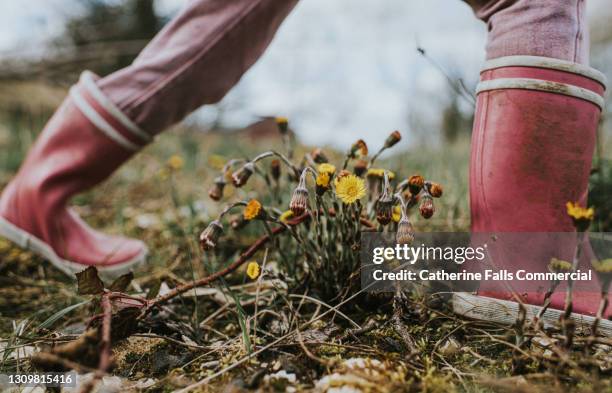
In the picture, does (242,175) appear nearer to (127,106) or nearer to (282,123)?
(282,123)

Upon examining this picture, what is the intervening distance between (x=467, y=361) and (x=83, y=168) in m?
1.17

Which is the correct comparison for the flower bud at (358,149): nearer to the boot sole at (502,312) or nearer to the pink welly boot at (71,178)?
the boot sole at (502,312)

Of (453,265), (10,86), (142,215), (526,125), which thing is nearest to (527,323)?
(453,265)

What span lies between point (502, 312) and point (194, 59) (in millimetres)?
997

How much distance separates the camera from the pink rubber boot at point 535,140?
3.20 ft

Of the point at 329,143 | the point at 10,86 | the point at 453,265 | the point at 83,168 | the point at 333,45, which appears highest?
the point at 333,45

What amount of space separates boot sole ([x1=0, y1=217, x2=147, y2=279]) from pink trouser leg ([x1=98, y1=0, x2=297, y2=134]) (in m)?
0.47

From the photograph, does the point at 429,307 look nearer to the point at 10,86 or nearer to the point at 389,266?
the point at 389,266

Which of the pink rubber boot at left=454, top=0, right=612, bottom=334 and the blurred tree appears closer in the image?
the pink rubber boot at left=454, top=0, right=612, bottom=334

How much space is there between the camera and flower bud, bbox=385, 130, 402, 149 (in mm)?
1080

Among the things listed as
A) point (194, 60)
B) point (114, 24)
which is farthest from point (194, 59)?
point (114, 24)

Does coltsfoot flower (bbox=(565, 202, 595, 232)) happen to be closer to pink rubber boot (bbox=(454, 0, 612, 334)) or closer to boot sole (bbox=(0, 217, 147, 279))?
pink rubber boot (bbox=(454, 0, 612, 334))

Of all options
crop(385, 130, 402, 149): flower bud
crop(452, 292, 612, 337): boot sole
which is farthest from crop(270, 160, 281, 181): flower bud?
crop(452, 292, 612, 337): boot sole

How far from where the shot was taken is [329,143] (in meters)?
4.31
